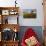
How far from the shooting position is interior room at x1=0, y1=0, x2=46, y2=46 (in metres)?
4.73

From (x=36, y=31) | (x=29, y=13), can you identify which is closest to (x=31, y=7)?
(x=29, y=13)

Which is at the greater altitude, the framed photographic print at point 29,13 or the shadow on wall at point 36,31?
the framed photographic print at point 29,13

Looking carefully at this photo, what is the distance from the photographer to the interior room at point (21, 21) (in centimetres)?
473

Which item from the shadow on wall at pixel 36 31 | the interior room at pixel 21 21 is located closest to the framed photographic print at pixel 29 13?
the interior room at pixel 21 21

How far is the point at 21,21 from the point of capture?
15.9 ft

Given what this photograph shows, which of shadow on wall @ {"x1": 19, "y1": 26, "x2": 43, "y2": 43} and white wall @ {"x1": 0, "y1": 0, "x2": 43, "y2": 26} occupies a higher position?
white wall @ {"x1": 0, "y1": 0, "x2": 43, "y2": 26}

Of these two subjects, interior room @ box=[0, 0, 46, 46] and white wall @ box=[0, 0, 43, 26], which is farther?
white wall @ box=[0, 0, 43, 26]

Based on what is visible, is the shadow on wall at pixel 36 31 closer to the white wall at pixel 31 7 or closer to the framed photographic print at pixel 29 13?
the white wall at pixel 31 7

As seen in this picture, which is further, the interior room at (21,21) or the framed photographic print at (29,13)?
the framed photographic print at (29,13)

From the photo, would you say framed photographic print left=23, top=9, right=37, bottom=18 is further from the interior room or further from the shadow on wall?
the shadow on wall

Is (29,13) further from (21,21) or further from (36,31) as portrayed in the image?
(36,31)

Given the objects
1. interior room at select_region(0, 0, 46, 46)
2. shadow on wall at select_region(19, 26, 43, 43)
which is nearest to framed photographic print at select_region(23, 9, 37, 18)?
interior room at select_region(0, 0, 46, 46)

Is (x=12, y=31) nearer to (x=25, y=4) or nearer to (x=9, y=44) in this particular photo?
(x=9, y=44)

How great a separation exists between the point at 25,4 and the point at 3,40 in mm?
1309
